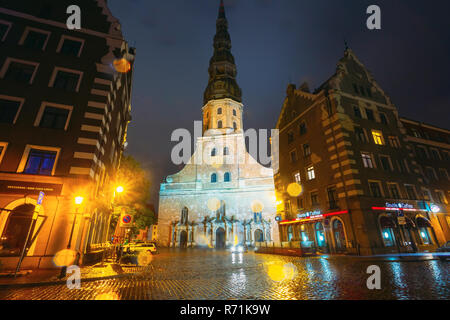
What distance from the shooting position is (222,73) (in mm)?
51156

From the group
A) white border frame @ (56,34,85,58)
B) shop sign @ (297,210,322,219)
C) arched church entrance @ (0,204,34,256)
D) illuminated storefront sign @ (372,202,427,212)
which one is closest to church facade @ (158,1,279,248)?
shop sign @ (297,210,322,219)

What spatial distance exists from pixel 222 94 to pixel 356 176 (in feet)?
119

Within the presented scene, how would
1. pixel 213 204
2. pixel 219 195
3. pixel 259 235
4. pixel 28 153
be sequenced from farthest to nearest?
1. pixel 219 195
2. pixel 213 204
3. pixel 259 235
4. pixel 28 153

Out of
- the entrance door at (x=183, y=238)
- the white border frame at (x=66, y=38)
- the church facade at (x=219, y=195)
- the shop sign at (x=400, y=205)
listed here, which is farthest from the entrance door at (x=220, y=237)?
the white border frame at (x=66, y=38)

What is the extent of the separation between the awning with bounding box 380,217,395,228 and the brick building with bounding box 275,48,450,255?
0.28ft

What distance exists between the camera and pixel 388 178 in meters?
19.8

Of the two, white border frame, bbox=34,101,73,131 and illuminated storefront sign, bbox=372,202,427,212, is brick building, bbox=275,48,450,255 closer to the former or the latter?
illuminated storefront sign, bbox=372,202,427,212

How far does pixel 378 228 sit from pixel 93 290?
792 inches

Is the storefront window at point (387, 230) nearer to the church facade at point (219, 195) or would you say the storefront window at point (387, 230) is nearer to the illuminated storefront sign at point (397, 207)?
the illuminated storefront sign at point (397, 207)

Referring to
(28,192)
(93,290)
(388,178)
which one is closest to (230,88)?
(388,178)

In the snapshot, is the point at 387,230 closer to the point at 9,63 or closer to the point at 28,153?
the point at 28,153

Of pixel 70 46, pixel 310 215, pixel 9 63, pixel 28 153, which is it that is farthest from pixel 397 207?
pixel 9 63

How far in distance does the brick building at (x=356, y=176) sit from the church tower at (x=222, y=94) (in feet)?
69.1
